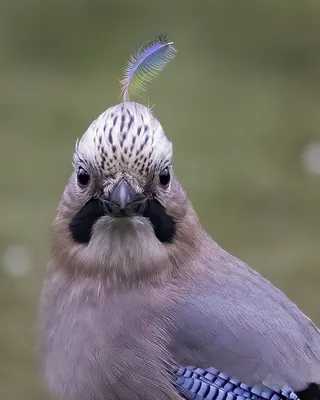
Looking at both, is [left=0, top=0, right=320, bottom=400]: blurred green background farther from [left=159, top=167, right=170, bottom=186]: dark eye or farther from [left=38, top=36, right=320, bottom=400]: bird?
[left=159, top=167, right=170, bottom=186]: dark eye

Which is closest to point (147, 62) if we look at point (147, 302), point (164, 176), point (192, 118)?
point (164, 176)

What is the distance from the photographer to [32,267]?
4293 mm

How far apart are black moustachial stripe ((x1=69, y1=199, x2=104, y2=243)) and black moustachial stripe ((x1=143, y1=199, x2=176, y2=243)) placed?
0.10 meters

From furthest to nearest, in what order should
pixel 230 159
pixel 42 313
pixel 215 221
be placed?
pixel 230 159 < pixel 215 221 < pixel 42 313

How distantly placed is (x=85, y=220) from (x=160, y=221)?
0.52 feet

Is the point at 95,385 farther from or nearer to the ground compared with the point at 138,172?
nearer to the ground

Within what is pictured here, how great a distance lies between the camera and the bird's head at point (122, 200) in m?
1.84

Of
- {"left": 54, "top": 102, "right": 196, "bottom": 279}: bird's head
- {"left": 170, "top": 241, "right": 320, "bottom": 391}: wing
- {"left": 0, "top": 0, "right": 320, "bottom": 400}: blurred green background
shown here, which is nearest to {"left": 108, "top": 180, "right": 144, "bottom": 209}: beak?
{"left": 54, "top": 102, "right": 196, "bottom": 279}: bird's head

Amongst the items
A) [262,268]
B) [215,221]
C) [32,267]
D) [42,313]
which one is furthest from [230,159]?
[42,313]

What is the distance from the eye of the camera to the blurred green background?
4375 millimetres

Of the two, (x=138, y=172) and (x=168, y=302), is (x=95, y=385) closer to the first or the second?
(x=168, y=302)

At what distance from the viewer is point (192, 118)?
5848mm

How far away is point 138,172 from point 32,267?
251cm

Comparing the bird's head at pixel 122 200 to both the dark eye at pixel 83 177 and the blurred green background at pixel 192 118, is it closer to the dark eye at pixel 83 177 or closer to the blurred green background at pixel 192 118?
the dark eye at pixel 83 177
